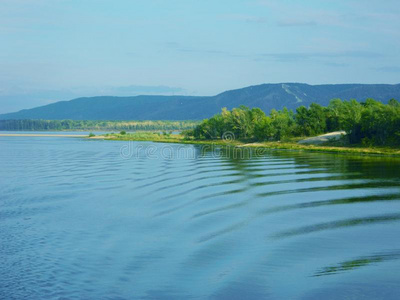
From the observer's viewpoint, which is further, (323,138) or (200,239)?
(323,138)

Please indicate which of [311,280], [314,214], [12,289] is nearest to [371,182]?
[314,214]

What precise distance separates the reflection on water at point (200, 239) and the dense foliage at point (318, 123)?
34.2 m

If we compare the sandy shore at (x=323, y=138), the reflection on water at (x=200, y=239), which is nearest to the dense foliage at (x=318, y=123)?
the sandy shore at (x=323, y=138)

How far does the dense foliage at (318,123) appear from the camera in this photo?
221ft

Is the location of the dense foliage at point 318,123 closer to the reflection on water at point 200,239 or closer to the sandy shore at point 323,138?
the sandy shore at point 323,138

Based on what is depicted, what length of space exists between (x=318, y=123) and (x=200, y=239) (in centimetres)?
7183

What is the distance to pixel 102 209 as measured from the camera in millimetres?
25000

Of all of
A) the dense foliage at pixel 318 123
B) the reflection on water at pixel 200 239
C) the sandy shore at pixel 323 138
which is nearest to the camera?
the reflection on water at pixel 200 239

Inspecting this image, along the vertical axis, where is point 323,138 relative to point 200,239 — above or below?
above

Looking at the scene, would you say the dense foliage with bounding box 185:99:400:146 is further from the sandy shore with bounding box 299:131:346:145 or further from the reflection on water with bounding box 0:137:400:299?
the reflection on water with bounding box 0:137:400:299

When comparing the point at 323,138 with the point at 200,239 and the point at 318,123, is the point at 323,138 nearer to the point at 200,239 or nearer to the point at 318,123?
the point at 318,123

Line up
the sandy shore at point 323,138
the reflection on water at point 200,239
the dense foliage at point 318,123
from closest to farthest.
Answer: the reflection on water at point 200,239
the dense foliage at point 318,123
the sandy shore at point 323,138

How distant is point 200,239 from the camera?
61.6 feet

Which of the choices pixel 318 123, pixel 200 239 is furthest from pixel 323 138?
pixel 200 239
